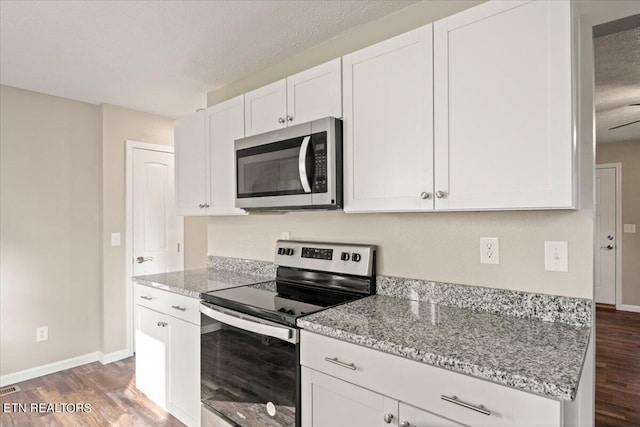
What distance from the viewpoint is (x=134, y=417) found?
2.42 metres

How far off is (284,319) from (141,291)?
147 centimetres

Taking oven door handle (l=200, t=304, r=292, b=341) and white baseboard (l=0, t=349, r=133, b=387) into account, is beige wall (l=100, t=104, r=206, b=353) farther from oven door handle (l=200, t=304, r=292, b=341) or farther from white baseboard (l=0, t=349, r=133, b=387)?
oven door handle (l=200, t=304, r=292, b=341)

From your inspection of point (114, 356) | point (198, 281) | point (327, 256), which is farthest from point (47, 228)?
point (327, 256)

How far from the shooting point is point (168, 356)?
233cm

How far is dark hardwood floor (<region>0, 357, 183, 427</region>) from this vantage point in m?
2.40

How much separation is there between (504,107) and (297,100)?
1074 mm

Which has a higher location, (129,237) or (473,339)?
(129,237)

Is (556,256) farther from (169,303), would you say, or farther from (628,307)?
(628,307)

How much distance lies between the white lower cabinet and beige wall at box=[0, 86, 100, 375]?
45.6 inches

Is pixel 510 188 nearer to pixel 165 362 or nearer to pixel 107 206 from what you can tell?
pixel 165 362

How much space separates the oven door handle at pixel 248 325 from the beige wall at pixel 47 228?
2003 millimetres

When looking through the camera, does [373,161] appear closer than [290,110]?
Yes

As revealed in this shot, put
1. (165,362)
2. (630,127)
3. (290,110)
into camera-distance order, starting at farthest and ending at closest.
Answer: (630,127) < (165,362) < (290,110)

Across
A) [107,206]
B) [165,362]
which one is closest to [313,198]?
[165,362]
